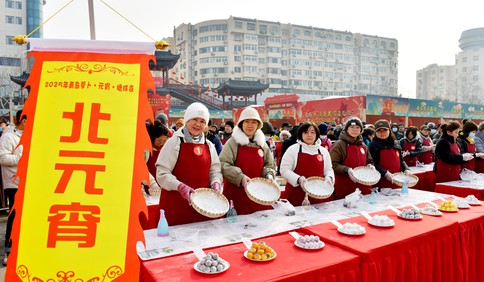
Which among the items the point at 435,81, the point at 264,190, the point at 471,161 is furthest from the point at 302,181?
the point at 435,81

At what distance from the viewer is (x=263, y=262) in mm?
1635

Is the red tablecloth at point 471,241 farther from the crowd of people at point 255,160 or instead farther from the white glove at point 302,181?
the white glove at point 302,181

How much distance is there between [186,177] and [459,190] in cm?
357

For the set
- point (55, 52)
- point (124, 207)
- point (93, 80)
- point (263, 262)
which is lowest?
point (263, 262)

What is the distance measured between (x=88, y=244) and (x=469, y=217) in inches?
107

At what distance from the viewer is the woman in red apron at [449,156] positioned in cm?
427

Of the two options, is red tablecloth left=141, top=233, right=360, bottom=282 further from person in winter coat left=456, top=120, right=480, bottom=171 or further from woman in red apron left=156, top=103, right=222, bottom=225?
person in winter coat left=456, top=120, right=480, bottom=171

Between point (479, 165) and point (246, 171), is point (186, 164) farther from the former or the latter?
point (479, 165)

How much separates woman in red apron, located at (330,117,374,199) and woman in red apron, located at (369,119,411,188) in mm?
364

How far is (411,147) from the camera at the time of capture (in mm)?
6293

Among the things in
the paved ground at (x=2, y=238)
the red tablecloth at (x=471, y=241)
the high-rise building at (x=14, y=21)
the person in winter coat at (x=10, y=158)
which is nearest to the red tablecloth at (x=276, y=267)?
the red tablecloth at (x=471, y=241)

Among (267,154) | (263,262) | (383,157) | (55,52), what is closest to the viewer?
(55,52)

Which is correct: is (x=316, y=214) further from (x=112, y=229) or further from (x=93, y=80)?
(x=93, y=80)

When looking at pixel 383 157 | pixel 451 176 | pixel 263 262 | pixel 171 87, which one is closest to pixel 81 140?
pixel 263 262
